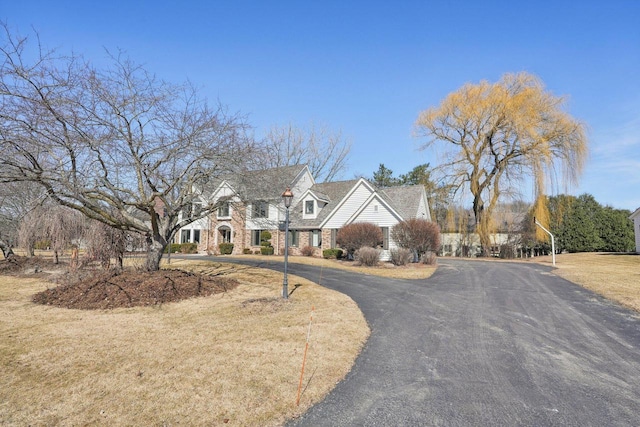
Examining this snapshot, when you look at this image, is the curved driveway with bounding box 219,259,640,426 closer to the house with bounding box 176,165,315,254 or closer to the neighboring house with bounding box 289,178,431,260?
the house with bounding box 176,165,315,254

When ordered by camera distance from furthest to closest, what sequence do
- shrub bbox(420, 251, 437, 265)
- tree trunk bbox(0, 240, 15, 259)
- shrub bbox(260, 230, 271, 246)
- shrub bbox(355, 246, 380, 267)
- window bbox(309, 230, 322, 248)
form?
1. shrub bbox(260, 230, 271, 246)
2. window bbox(309, 230, 322, 248)
3. shrub bbox(420, 251, 437, 265)
4. shrub bbox(355, 246, 380, 267)
5. tree trunk bbox(0, 240, 15, 259)

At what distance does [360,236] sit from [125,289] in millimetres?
15098

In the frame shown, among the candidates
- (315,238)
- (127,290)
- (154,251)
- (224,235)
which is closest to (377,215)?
(315,238)

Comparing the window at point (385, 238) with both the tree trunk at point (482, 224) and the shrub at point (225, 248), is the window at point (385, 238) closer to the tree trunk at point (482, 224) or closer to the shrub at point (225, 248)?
the tree trunk at point (482, 224)

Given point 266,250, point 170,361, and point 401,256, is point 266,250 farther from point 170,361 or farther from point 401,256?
point 170,361

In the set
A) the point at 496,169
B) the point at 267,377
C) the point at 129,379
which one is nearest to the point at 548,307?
the point at 267,377

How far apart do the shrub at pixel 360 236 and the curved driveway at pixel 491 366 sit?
38.5ft

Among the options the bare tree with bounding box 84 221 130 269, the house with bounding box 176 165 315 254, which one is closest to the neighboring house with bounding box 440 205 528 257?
the house with bounding box 176 165 315 254

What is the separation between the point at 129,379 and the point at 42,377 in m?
1.23

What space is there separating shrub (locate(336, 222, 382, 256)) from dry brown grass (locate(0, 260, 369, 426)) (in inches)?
524

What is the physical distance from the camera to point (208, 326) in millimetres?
7066

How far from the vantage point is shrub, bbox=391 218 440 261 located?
21250 millimetres

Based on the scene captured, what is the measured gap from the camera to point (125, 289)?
953cm

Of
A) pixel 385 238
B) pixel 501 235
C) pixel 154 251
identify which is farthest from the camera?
pixel 501 235
